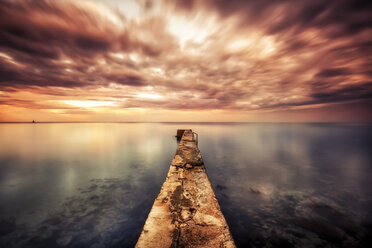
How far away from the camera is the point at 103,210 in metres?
6.14

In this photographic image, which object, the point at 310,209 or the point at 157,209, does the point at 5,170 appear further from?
the point at 310,209

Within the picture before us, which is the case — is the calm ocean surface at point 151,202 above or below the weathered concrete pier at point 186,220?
below

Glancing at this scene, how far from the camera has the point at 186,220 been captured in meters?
2.99

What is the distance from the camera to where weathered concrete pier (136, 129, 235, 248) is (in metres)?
2.46

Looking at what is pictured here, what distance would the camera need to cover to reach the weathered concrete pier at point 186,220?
8.08 feet

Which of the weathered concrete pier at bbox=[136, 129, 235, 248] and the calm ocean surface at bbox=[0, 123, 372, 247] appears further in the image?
the calm ocean surface at bbox=[0, 123, 372, 247]

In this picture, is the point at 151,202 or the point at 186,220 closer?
the point at 186,220

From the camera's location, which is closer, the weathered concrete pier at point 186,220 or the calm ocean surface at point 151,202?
the weathered concrete pier at point 186,220

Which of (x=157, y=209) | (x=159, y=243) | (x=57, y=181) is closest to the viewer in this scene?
(x=159, y=243)

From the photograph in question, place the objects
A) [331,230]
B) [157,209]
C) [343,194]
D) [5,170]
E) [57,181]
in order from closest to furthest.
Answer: [157,209] → [331,230] → [343,194] → [57,181] → [5,170]

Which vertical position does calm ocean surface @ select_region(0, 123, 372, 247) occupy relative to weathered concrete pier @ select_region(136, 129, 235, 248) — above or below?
below

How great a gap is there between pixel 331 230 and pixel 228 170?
6762 millimetres

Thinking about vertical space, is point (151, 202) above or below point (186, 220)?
below

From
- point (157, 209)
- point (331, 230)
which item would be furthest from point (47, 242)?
point (331, 230)
